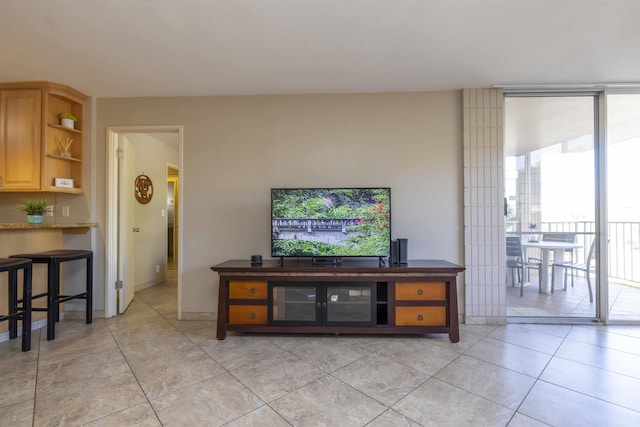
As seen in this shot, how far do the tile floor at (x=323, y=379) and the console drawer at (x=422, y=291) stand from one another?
0.38 meters

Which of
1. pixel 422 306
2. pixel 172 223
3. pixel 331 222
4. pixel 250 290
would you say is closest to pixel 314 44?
pixel 331 222

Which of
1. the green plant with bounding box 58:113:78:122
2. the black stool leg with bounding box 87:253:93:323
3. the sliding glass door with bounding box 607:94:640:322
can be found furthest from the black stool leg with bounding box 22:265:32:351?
the sliding glass door with bounding box 607:94:640:322

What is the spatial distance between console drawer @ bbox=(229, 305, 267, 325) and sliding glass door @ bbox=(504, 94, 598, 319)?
2566mm

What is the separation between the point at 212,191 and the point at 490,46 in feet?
9.34

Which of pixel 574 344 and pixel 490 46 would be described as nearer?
pixel 490 46

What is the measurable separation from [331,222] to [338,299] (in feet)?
2.33

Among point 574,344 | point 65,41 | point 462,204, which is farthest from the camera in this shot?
point 462,204

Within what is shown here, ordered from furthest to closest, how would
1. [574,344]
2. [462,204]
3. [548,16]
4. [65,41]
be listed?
1. [462,204]
2. [574,344]
3. [65,41]
4. [548,16]

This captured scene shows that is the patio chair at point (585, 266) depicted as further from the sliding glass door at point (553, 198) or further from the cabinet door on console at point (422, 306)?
the cabinet door on console at point (422, 306)

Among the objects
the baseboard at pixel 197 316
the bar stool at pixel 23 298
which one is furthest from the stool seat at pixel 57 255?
the baseboard at pixel 197 316

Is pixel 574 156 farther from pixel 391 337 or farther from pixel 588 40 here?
pixel 391 337

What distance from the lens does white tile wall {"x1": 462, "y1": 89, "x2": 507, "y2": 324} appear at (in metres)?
2.80

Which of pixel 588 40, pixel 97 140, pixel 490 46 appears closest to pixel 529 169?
pixel 588 40

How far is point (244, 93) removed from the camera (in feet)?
9.57
